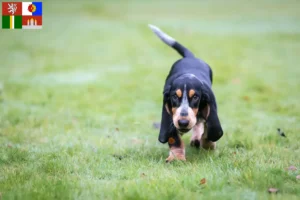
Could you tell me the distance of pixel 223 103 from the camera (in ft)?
31.7

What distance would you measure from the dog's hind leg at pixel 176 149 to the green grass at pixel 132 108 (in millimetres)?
159

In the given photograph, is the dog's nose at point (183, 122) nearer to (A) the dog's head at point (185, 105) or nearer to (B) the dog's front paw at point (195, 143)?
(A) the dog's head at point (185, 105)

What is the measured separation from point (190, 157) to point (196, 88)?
942 mm

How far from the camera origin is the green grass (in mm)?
3643

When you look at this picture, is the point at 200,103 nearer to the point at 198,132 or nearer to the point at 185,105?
the point at 185,105

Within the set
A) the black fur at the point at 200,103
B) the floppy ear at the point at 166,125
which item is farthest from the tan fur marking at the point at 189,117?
the floppy ear at the point at 166,125

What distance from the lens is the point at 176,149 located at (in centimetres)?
496

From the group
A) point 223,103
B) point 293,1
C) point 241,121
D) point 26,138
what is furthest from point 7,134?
point 293,1

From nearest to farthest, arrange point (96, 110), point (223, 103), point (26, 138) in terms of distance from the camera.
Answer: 1. point (26, 138)
2. point (96, 110)
3. point (223, 103)

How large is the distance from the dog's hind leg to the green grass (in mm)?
159

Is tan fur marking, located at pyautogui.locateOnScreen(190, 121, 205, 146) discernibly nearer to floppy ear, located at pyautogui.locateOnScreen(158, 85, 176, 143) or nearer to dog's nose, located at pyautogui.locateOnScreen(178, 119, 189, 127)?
floppy ear, located at pyautogui.locateOnScreen(158, 85, 176, 143)

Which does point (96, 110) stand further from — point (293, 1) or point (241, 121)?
point (293, 1)

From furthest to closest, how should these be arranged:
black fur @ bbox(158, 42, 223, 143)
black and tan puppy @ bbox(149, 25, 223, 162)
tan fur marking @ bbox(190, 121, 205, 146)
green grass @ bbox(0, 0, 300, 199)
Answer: tan fur marking @ bbox(190, 121, 205, 146)
black fur @ bbox(158, 42, 223, 143)
black and tan puppy @ bbox(149, 25, 223, 162)
green grass @ bbox(0, 0, 300, 199)

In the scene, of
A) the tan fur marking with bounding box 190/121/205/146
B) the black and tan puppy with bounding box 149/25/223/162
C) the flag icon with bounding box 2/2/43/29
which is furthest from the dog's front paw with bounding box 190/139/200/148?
the flag icon with bounding box 2/2/43/29
